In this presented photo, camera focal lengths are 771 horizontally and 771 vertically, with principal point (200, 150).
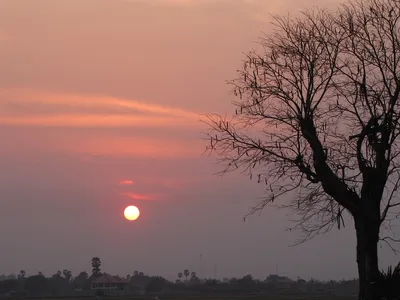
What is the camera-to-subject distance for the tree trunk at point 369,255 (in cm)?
2012

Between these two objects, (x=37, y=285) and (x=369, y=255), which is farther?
(x=37, y=285)

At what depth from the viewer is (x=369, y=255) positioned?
20.2 meters

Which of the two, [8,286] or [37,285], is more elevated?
[37,285]

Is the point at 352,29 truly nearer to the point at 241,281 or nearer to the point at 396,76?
the point at 396,76

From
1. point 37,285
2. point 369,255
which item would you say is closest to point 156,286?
point 37,285

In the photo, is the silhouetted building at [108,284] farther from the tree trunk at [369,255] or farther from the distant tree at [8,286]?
the tree trunk at [369,255]

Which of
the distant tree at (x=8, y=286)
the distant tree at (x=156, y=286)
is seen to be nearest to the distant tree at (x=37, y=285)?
the distant tree at (x=8, y=286)

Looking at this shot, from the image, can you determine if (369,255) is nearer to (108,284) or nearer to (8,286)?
(108,284)

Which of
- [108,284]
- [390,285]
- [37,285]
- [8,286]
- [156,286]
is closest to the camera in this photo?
[390,285]

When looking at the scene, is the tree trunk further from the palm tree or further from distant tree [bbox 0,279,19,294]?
distant tree [bbox 0,279,19,294]

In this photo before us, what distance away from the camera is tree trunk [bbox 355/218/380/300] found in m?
20.1

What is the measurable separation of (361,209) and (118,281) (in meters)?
143

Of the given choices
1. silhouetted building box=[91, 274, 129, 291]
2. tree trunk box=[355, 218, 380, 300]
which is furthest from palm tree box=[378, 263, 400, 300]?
silhouetted building box=[91, 274, 129, 291]

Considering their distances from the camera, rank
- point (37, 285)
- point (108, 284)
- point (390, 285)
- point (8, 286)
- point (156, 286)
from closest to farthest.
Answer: point (390, 285)
point (108, 284)
point (8, 286)
point (37, 285)
point (156, 286)
